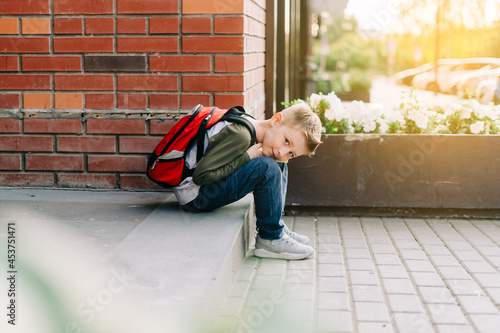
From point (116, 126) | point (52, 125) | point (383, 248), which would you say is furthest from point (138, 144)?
point (383, 248)

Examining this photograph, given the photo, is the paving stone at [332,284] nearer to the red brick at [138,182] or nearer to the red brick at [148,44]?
the red brick at [138,182]

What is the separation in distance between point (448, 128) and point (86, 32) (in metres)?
2.89

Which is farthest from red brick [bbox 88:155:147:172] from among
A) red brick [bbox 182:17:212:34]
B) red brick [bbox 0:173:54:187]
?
red brick [bbox 182:17:212:34]

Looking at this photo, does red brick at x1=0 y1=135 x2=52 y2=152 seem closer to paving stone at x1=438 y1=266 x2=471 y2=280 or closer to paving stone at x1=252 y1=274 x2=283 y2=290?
paving stone at x1=252 y1=274 x2=283 y2=290

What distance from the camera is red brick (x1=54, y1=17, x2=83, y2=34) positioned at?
4008 mm

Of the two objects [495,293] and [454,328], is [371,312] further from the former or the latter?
[495,293]

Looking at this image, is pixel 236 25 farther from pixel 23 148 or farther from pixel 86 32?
pixel 23 148

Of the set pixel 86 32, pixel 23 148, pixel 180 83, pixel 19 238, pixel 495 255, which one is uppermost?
pixel 86 32

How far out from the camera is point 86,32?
13.2 ft

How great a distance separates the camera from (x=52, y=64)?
4.05 metres

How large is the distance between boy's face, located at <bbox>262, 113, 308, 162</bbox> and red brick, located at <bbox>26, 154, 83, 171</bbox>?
1.38 m

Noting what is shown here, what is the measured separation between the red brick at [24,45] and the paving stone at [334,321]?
248 centimetres

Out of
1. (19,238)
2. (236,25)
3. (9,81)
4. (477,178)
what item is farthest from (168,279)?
(477,178)

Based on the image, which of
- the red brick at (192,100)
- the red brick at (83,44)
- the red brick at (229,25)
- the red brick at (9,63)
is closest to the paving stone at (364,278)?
the red brick at (192,100)
